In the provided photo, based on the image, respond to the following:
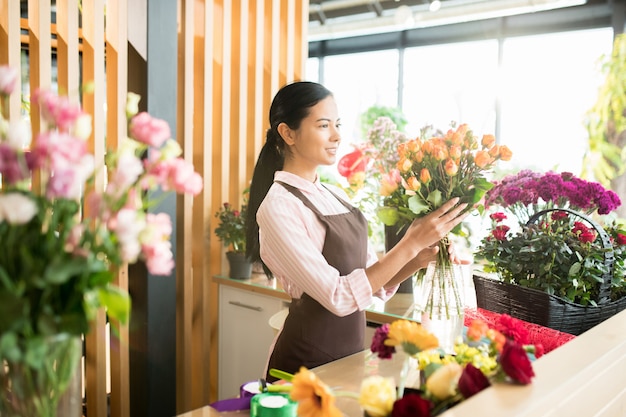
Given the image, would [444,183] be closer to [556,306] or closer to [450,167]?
[450,167]

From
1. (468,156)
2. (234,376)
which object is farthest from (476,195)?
(234,376)

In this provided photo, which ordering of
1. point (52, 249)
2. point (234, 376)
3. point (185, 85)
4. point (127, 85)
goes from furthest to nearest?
point (234, 376), point (185, 85), point (127, 85), point (52, 249)

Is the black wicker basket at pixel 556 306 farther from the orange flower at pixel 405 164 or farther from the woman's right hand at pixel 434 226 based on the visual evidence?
the orange flower at pixel 405 164

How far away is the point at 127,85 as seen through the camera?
2.62 metres

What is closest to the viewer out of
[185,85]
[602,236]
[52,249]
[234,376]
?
[52,249]

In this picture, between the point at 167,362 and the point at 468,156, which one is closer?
the point at 468,156

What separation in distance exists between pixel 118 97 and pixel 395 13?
3.43 meters

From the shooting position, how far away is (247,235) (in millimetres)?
2057

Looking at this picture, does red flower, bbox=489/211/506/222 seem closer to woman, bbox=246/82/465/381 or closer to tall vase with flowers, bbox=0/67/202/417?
woman, bbox=246/82/465/381

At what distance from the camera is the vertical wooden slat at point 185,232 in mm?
2812

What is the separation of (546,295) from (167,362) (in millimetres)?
1728

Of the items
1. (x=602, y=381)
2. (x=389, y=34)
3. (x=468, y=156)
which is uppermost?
(x=389, y=34)

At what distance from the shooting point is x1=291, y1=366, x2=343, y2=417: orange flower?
816mm

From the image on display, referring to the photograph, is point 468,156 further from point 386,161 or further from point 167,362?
point 167,362
